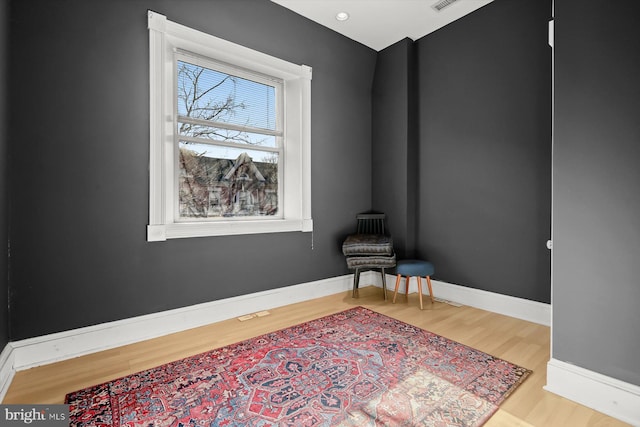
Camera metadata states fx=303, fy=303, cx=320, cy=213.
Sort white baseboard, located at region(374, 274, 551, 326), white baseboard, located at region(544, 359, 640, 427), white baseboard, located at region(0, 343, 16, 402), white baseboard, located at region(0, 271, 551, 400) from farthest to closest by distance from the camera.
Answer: white baseboard, located at region(374, 274, 551, 326) → white baseboard, located at region(0, 271, 551, 400) → white baseboard, located at region(0, 343, 16, 402) → white baseboard, located at region(544, 359, 640, 427)

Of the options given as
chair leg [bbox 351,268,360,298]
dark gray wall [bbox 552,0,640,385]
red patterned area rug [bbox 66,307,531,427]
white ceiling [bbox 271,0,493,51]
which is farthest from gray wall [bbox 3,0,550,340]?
dark gray wall [bbox 552,0,640,385]

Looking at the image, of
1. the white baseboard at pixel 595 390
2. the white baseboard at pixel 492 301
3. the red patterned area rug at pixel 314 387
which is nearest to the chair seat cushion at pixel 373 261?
the white baseboard at pixel 492 301

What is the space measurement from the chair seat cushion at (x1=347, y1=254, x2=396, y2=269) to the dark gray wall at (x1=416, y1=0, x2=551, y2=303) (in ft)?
1.99

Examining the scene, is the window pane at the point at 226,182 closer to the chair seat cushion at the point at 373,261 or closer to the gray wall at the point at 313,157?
the gray wall at the point at 313,157

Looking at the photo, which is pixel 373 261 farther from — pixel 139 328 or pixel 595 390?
pixel 139 328

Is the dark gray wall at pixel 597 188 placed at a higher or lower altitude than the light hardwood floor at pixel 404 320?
higher

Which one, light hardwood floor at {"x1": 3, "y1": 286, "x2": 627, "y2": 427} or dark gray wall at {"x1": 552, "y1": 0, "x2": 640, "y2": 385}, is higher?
dark gray wall at {"x1": 552, "y1": 0, "x2": 640, "y2": 385}

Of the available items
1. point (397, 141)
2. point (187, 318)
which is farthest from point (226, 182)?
point (397, 141)

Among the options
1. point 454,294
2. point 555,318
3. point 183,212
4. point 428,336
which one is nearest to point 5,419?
point 183,212

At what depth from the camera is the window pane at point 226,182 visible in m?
2.73

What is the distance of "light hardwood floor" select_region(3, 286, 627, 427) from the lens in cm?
151

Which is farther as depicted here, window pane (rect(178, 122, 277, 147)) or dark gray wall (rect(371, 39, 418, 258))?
dark gray wall (rect(371, 39, 418, 258))

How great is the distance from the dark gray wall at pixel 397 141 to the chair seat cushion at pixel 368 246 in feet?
1.45

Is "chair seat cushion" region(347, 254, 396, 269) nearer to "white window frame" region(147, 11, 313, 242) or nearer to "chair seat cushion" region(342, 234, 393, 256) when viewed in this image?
"chair seat cushion" region(342, 234, 393, 256)
